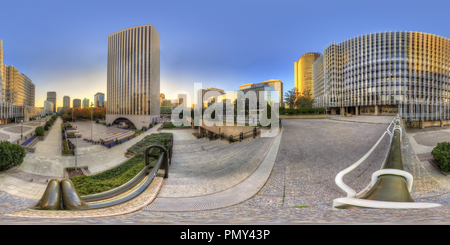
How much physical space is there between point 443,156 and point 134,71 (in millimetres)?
44789

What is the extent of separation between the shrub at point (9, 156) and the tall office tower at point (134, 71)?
29.9m

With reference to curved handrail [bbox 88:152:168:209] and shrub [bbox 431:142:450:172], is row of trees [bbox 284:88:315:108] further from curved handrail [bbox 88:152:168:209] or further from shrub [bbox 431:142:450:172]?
curved handrail [bbox 88:152:168:209]

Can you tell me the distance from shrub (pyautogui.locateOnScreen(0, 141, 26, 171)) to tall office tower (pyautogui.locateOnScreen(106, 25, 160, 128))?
29876mm

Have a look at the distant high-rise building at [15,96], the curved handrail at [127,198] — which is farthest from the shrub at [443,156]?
the distant high-rise building at [15,96]

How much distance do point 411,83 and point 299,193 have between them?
45249 mm

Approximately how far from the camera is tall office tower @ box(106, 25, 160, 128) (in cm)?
3581

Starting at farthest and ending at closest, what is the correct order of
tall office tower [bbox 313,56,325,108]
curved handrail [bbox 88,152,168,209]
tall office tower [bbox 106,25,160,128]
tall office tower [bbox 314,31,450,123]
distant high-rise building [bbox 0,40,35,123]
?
tall office tower [bbox 313,56,325,108], tall office tower [bbox 106,25,160,128], tall office tower [bbox 314,31,450,123], distant high-rise building [bbox 0,40,35,123], curved handrail [bbox 88,152,168,209]

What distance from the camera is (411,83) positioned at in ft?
98.9

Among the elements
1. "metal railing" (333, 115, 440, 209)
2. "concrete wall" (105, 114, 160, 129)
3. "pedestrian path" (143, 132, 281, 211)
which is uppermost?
"concrete wall" (105, 114, 160, 129)

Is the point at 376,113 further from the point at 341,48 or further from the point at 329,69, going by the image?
the point at 341,48

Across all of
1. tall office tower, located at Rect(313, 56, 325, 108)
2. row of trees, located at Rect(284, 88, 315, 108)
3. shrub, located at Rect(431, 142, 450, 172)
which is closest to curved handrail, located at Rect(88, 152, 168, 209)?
shrub, located at Rect(431, 142, 450, 172)

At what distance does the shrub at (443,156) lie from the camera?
546 centimetres

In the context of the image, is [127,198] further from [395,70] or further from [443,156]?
[395,70]
